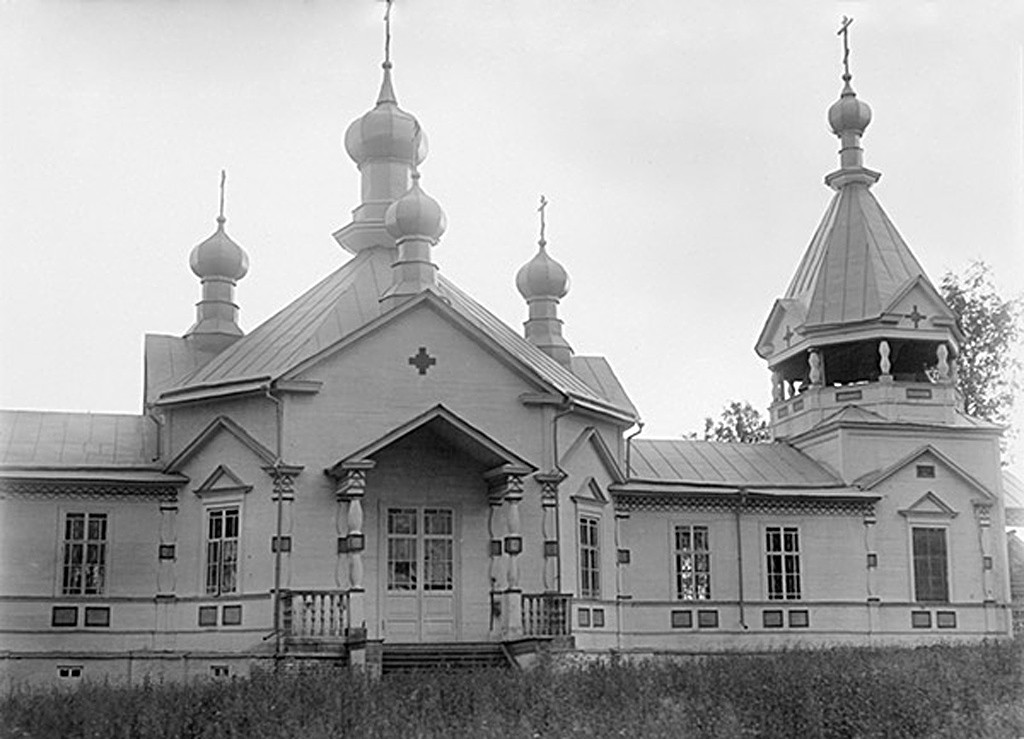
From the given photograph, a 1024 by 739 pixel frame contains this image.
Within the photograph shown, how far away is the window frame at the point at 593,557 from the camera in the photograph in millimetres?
25891

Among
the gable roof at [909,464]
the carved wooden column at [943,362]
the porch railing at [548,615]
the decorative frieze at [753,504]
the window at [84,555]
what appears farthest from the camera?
the carved wooden column at [943,362]

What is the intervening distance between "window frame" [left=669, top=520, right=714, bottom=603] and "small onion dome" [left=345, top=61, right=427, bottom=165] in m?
8.45

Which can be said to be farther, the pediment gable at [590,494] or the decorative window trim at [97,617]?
the pediment gable at [590,494]

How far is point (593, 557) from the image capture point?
26.5 m

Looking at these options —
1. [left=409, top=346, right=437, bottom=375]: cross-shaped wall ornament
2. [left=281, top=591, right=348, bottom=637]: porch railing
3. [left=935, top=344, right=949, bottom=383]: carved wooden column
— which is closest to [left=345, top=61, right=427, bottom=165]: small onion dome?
[left=409, top=346, right=437, bottom=375]: cross-shaped wall ornament

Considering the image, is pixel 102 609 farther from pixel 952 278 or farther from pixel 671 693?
pixel 952 278

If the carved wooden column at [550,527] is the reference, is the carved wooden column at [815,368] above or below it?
above

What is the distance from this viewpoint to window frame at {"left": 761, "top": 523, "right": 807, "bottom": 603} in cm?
2870

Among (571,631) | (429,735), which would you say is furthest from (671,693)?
(571,631)

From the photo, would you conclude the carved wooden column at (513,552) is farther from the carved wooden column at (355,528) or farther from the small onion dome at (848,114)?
the small onion dome at (848,114)

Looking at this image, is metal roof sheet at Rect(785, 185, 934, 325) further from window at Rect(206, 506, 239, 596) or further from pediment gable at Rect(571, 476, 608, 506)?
window at Rect(206, 506, 239, 596)

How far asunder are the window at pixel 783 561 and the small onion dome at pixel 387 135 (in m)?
9.74

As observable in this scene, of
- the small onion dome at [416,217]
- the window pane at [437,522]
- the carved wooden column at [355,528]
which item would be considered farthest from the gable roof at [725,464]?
the carved wooden column at [355,528]

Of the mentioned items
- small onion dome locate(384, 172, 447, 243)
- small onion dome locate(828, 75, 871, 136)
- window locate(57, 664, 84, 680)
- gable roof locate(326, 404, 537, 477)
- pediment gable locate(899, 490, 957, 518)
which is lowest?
window locate(57, 664, 84, 680)
